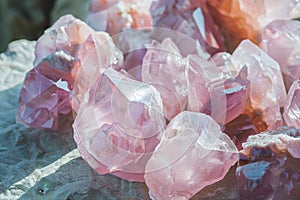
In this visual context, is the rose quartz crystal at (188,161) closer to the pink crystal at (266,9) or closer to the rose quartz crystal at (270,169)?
the rose quartz crystal at (270,169)

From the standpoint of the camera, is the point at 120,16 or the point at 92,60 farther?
the point at 120,16

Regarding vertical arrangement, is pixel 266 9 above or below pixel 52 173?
above

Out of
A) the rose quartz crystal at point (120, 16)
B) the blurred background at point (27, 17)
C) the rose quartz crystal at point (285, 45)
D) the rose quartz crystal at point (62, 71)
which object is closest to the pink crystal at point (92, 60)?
the rose quartz crystal at point (62, 71)

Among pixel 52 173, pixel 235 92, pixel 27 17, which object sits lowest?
pixel 27 17

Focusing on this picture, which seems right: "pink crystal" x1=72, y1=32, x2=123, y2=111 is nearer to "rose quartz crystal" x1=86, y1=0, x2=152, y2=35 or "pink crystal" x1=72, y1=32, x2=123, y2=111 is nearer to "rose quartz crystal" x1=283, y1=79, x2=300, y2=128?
"rose quartz crystal" x1=86, y1=0, x2=152, y2=35

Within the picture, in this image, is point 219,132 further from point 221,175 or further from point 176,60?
point 176,60

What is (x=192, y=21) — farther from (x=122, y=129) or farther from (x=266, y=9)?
(x=122, y=129)

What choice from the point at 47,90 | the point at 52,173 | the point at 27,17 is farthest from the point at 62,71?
the point at 27,17
